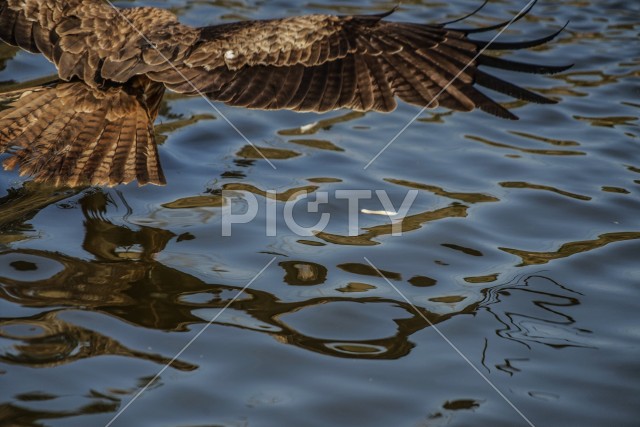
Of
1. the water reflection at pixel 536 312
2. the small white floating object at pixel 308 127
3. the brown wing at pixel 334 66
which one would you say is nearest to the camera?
the water reflection at pixel 536 312

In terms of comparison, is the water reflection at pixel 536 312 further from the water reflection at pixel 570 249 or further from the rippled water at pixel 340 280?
the water reflection at pixel 570 249

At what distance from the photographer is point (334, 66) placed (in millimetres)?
5473

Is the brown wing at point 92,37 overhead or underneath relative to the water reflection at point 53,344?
overhead

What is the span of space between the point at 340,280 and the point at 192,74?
60.2 inches

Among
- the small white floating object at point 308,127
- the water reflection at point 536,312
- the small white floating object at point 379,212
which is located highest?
the small white floating object at point 308,127

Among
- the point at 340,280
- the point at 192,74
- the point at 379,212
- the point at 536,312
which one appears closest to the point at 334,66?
the point at 192,74

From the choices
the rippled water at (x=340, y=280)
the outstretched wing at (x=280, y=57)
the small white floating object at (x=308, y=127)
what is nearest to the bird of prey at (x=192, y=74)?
the outstretched wing at (x=280, y=57)

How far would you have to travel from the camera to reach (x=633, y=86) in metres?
8.62

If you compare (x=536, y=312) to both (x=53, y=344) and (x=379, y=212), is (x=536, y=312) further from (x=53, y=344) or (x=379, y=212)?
(x=53, y=344)

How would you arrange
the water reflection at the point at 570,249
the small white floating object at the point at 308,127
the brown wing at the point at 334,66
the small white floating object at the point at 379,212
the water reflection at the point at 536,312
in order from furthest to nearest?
the small white floating object at the point at 308,127
the small white floating object at the point at 379,212
the water reflection at the point at 570,249
the brown wing at the point at 334,66
the water reflection at the point at 536,312

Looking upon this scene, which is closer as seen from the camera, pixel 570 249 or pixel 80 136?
pixel 80 136

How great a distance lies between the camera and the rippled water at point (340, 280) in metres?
4.08

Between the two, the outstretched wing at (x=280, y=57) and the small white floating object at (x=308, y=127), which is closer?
the outstretched wing at (x=280, y=57)

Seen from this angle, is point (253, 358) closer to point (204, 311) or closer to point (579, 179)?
point (204, 311)
